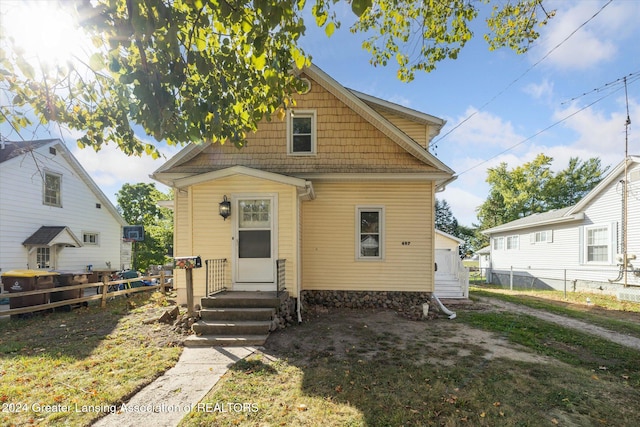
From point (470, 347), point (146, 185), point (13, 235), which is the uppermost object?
point (146, 185)

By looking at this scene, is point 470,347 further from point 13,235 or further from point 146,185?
point 146,185

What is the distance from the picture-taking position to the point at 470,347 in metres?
5.10

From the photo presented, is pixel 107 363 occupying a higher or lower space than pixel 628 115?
lower

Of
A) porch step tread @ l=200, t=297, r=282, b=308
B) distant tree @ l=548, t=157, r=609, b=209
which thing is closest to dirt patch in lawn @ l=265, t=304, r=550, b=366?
porch step tread @ l=200, t=297, r=282, b=308

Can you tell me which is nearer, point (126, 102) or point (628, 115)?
point (126, 102)

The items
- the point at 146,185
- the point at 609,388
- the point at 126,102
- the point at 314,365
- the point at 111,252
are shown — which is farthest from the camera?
the point at 146,185

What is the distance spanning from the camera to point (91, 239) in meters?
14.5

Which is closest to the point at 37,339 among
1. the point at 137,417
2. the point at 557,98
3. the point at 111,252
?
the point at 137,417

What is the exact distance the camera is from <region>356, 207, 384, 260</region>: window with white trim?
8.01 m

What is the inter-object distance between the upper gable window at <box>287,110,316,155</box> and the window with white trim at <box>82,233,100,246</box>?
40.0ft

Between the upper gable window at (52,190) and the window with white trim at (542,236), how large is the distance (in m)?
23.6

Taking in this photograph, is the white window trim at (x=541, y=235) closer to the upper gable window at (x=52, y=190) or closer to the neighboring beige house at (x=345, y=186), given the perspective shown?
the neighboring beige house at (x=345, y=186)

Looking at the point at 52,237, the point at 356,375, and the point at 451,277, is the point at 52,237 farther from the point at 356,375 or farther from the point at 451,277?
the point at 451,277

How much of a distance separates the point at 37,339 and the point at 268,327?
14.2 feet
